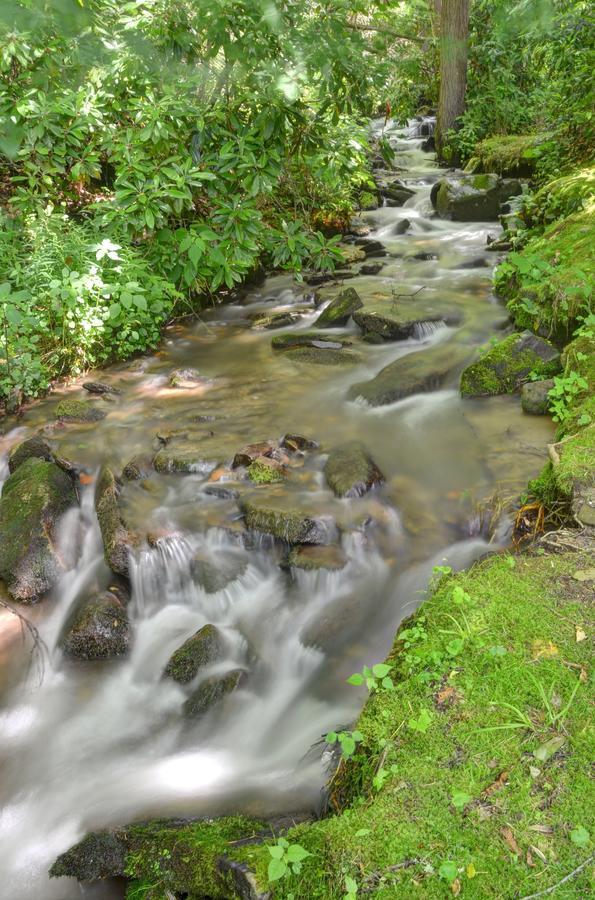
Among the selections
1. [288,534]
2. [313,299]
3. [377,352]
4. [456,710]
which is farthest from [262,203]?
[456,710]

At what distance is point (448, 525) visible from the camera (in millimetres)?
4430

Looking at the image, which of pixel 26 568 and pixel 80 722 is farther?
pixel 26 568

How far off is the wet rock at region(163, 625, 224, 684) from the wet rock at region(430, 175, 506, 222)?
9.66 m

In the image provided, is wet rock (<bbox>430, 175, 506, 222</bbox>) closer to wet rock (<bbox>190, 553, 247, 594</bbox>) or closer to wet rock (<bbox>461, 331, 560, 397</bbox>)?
wet rock (<bbox>461, 331, 560, 397</bbox>)

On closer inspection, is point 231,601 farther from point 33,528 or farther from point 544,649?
point 544,649

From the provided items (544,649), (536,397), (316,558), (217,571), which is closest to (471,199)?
(536,397)

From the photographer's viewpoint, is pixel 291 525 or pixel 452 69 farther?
pixel 452 69

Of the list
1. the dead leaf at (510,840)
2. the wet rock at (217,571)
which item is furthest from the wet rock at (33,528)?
the dead leaf at (510,840)

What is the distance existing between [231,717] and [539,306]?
466cm

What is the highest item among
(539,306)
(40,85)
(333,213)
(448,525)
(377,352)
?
(40,85)

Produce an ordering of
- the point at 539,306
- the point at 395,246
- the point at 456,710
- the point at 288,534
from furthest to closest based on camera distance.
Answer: the point at 395,246
the point at 539,306
the point at 288,534
the point at 456,710

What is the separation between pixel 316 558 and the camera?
13.8ft

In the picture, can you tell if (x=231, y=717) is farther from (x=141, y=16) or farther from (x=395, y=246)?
(x=395, y=246)

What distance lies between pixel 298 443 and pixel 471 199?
7795 mm
